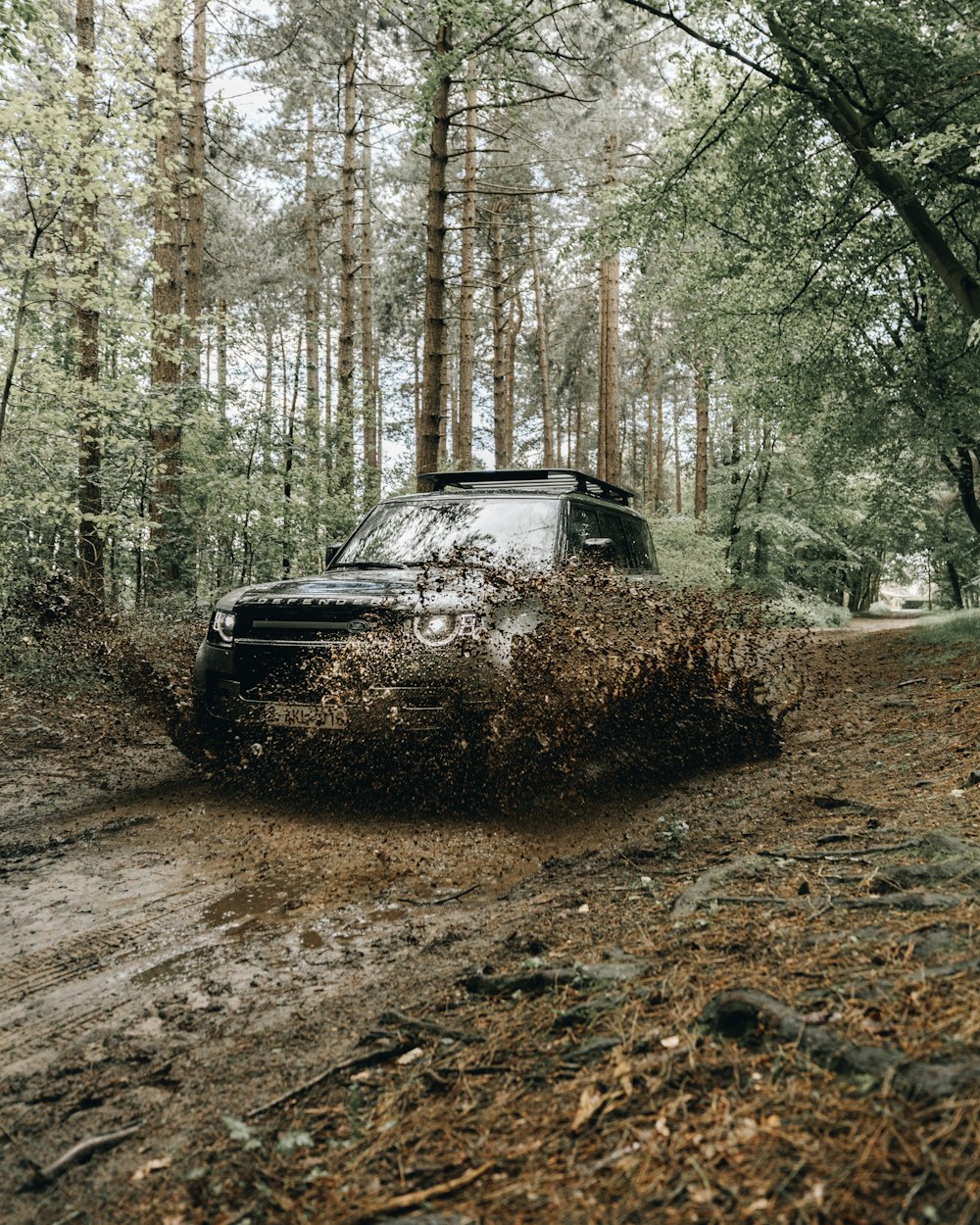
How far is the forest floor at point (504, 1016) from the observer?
5.19 ft

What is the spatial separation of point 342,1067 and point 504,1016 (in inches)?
18.6

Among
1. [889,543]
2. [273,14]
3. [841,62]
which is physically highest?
[273,14]

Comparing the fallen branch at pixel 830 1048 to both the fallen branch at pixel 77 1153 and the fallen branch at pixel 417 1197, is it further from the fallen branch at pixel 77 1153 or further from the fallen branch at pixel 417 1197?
the fallen branch at pixel 77 1153

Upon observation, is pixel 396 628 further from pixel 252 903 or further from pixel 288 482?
pixel 288 482

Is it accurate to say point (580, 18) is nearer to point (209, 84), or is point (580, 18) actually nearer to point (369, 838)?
point (209, 84)

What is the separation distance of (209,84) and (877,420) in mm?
13800

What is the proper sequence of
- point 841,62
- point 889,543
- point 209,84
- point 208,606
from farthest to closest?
point 889,543 < point 209,84 < point 208,606 < point 841,62

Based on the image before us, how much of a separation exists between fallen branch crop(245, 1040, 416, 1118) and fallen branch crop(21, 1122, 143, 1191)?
1.06 feet

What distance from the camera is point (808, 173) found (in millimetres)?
9656

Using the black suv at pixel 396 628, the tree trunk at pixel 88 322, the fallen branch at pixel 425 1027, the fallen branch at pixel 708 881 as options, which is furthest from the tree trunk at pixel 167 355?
the fallen branch at pixel 425 1027

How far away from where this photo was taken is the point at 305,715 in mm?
4801

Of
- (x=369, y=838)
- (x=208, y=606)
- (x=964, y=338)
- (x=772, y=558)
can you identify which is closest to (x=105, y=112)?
(x=208, y=606)

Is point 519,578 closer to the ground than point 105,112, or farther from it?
closer to the ground

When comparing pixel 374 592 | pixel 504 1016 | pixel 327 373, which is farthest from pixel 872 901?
pixel 327 373
